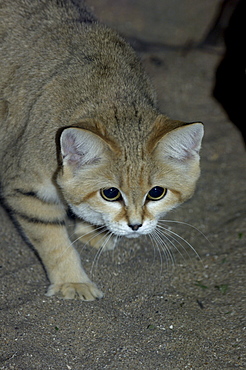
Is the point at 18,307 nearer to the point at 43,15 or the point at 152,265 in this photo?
the point at 152,265

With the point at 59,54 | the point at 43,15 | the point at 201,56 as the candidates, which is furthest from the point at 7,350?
the point at 201,56

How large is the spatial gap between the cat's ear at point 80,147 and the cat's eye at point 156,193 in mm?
357

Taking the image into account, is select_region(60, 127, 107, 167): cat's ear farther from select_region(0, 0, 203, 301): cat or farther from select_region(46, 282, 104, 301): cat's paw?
select_region(46, 282, 104, 301): cat's paw

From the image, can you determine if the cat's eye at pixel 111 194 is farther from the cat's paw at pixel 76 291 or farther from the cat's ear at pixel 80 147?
the cat's paw at pixel 76 291

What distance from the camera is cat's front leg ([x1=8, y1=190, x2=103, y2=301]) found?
3.65m

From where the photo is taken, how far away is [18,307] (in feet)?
11.5

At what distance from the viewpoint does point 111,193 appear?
10.5ft

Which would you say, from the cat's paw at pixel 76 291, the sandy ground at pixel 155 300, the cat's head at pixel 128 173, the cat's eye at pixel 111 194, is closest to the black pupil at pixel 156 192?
the cat's head at pixel 128 173

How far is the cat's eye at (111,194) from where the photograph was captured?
3.19 metres

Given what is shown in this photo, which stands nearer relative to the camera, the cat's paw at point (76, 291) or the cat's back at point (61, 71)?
the cat's back at point (61, 71)

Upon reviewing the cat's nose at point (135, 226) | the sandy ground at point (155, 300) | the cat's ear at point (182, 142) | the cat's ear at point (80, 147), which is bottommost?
the sandy ground at point (155, 300)

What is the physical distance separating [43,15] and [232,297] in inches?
92.6

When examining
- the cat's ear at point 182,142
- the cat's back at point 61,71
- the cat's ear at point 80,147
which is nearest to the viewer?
the cat's ear at point 80,147

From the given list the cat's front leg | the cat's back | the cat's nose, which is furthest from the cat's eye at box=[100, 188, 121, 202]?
the cat's front leg
